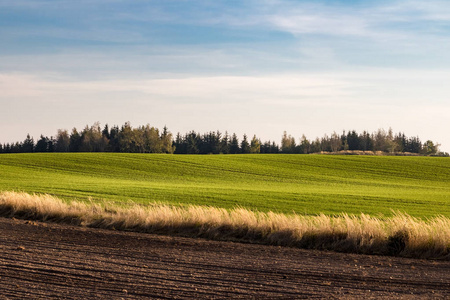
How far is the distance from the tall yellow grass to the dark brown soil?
26.5 inches

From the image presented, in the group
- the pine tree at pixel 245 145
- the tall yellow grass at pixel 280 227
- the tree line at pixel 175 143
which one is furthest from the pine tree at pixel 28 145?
the tall yellow grass at pixel 280 227

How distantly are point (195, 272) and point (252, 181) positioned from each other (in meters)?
37.3

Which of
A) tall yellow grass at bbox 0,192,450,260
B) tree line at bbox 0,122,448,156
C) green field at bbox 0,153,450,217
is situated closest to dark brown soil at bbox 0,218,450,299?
tall yellow grass at bbox 0,192,450,260

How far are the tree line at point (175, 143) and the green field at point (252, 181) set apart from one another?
72753mm

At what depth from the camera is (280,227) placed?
12.6 m

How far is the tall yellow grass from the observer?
35.9 feet

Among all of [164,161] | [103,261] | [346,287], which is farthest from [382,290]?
[164,161]

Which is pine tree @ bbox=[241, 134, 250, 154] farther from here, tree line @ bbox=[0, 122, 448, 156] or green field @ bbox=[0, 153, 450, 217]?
green field @ bbox=[0, 153, 450, 217]

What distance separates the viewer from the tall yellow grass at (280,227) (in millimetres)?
10930

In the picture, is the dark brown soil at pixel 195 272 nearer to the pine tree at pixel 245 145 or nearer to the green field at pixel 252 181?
the green field at pixel 252 181

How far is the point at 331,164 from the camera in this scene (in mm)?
62656

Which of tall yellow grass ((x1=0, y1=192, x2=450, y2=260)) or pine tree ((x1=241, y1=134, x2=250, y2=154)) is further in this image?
pine tree ((x1=241, y1=134, x2=250, y2=154))

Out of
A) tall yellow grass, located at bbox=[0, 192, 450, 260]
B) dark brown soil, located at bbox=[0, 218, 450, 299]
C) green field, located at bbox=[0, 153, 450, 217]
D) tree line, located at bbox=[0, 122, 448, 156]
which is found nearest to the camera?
dark brown soil, located at bbox=[0, 218, 450, 299]

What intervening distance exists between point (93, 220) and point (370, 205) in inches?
708
